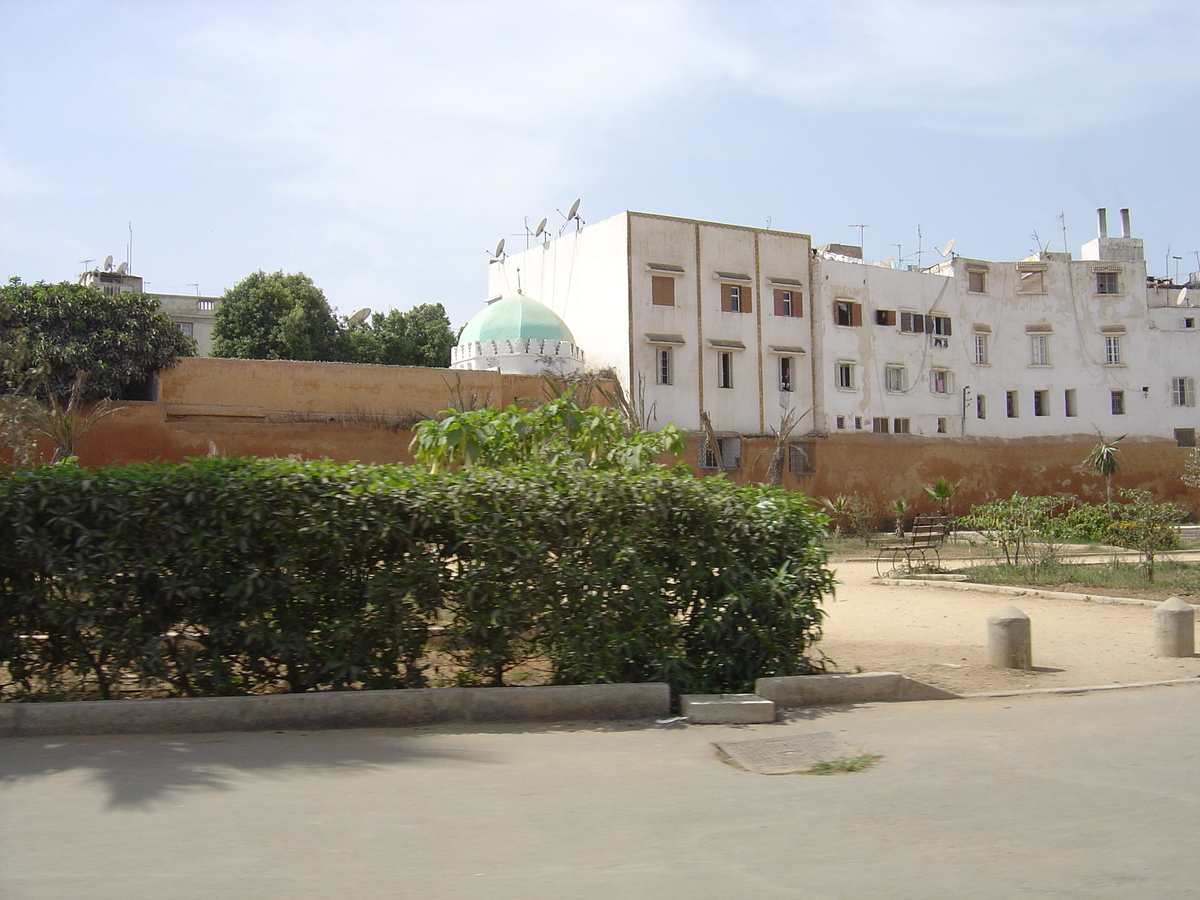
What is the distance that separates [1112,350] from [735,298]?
20.9 meters

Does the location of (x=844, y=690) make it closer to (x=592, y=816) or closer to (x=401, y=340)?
(x=592, y=816)

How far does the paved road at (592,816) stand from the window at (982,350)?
1691 inches

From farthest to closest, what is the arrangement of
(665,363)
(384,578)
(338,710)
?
(665,363) → (384,578) → (338,710)

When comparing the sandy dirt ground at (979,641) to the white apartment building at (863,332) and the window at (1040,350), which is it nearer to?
the white apartment building at (863,332)

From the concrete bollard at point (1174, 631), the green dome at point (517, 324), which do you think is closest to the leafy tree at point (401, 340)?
the green dome at point (517, 324)

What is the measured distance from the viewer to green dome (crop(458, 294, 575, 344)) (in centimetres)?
3862

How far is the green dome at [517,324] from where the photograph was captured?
127ft

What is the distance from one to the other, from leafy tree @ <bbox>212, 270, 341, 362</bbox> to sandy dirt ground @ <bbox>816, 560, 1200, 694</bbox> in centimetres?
3540

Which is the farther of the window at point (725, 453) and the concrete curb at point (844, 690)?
the window at point (725, 453)

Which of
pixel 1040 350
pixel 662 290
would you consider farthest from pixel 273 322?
pixel 1040 350

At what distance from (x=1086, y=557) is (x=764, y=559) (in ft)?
62.1

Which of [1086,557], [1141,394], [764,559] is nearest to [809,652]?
[764,559]

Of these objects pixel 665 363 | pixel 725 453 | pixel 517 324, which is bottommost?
pixel 725 453

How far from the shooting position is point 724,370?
41.8 metres
